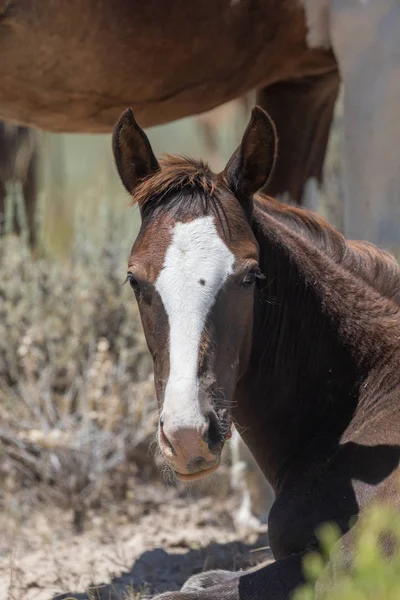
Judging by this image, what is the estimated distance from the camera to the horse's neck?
3.06 metres

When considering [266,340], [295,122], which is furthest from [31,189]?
[266,340]

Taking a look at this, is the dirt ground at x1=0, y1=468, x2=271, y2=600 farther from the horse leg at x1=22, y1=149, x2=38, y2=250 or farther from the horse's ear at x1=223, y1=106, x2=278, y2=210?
the horse leg at x1=22, y1=149, x2=38, y2=250

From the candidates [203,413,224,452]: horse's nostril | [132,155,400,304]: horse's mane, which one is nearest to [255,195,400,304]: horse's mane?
[132,155,400,304]: horse's mane

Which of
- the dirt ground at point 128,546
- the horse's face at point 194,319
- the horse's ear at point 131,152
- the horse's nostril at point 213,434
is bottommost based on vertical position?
the dirt ground at point 128,546

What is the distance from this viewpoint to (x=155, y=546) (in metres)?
4.24

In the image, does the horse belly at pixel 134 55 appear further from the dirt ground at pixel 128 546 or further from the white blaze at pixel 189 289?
the dirt ground at pixel 128 546

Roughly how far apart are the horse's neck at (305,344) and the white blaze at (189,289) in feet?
1.23

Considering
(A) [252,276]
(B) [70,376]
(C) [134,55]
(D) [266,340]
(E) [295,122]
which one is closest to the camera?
(A) [252,276]

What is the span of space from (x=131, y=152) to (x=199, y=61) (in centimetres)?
132

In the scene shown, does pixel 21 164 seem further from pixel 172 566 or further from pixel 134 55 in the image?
pixel 172 566

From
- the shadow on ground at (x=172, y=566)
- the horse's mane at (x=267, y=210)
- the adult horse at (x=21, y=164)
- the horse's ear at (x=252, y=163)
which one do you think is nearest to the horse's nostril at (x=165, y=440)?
the horse's mane at (x=267, y=210)

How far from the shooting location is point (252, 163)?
9.59 feet

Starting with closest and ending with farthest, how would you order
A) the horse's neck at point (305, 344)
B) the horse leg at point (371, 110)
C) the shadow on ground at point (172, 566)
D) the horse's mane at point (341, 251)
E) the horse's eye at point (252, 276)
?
the horse's eye at point (252, 276), the horse's neck at point (305, 344), the horse's mane at point (341, 251), the shadow on ground at point (172, 566), the horse leg at point (371, 110)

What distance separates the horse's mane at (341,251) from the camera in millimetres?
3188
